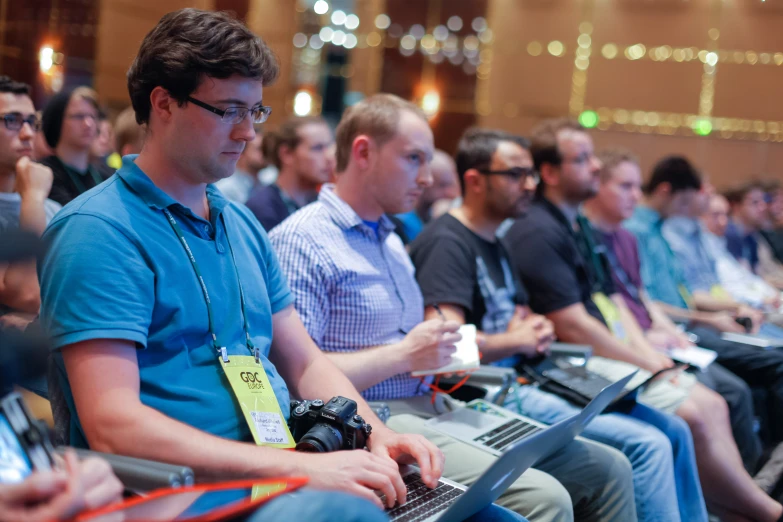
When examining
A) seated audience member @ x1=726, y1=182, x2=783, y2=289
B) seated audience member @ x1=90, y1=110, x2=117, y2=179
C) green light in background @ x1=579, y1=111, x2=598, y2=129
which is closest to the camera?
seated audience member @ x1=90, y1=110, x2=117, y2=179

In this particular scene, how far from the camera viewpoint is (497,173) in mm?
2783

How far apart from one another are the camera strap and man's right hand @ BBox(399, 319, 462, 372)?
1.77 feet

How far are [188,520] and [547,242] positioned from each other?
2236 mm

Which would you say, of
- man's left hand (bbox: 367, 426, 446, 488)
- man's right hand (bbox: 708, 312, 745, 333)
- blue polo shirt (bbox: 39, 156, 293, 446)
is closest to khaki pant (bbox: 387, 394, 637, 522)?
man's left hand (bbox: 367, 426, 446, 488)

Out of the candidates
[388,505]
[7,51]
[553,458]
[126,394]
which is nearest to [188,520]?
[126,394]

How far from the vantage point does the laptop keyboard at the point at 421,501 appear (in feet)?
4.31

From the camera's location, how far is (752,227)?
23.8ft

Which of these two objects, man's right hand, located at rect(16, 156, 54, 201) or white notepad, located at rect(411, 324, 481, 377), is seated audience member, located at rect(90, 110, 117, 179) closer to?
man's right hand, located at rect(16, 156, 54, 201)

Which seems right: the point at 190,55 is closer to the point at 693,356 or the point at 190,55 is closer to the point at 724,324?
the point at 693,356

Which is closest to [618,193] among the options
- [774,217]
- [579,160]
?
[579,160]

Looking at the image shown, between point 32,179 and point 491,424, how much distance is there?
1564 millimetres

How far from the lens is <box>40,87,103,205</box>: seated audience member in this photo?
9.26ft

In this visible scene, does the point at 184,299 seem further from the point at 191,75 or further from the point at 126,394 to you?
the point at 191,75

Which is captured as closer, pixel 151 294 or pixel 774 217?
pixel 151 294
